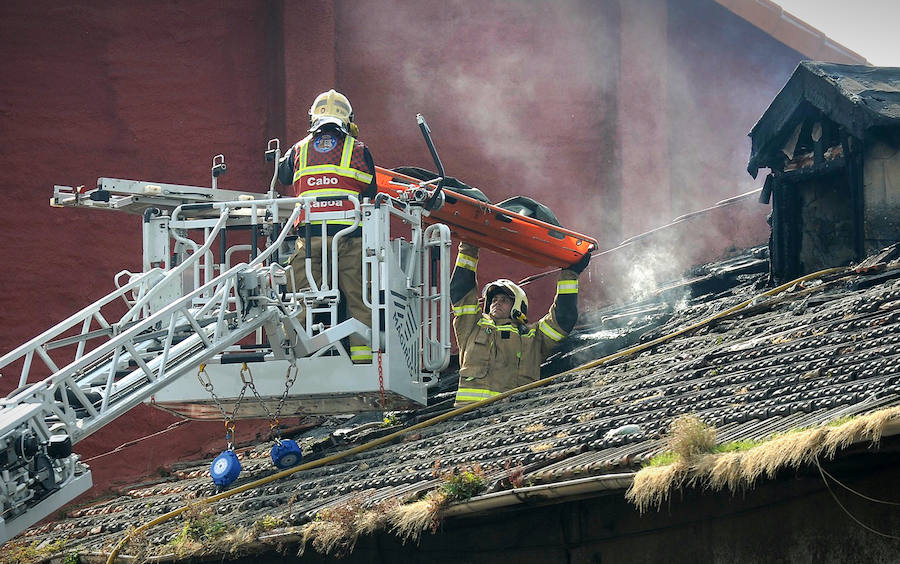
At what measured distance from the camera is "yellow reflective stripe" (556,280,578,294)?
40.2ft

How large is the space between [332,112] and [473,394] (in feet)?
8.98

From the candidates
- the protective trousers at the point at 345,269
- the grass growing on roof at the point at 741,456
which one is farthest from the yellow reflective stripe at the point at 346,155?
Result: the grass growing on roof at the point at 741,456

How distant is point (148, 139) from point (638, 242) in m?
5.95

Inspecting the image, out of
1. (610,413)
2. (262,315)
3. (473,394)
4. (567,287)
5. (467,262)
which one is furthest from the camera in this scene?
(467,262)

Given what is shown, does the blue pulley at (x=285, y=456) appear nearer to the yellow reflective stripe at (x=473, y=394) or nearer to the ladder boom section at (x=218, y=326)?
the ladder boom section at (x=218, y=326)

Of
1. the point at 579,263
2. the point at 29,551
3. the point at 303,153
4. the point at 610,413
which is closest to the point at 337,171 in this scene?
the point at 303,153

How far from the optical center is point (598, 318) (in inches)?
536

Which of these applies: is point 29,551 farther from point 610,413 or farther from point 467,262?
point 610,413

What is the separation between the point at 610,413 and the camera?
28.7 ft

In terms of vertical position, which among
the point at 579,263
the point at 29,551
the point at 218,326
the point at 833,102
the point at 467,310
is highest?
the point at 833,102

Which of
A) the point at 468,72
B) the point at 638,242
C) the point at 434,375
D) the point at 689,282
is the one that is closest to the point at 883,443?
the point at 434,375

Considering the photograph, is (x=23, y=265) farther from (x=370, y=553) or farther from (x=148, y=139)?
(x=370, y=553)

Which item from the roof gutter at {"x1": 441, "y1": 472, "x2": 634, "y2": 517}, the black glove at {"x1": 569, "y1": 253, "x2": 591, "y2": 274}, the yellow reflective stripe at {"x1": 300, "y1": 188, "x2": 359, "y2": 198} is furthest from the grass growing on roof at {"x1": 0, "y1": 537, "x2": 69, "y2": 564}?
the black glove at {"x1": 569, "y1": 253, "x2": 591, "y2": 274}

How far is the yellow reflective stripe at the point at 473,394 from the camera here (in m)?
11.8
